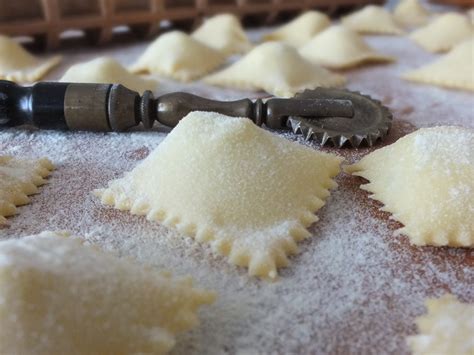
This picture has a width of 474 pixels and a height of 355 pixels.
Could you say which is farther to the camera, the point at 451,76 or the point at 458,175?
the point at 451,76

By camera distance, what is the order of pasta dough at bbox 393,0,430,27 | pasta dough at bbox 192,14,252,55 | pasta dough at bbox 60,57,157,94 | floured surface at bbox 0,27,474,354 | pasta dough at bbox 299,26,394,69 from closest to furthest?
floured surface at bbox 0,27,474,354, pasta dough at bbox 60,57,157,94, pasta dough at bbox 299,26,394,69, pasta dough at bbox 192,14,252,55, pasta dough at bbox 393,0,430,27

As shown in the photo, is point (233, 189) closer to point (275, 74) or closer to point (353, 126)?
point (353, 126)

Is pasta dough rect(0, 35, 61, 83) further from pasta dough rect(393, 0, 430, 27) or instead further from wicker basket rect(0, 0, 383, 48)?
pasta dough rect(393, 0, 430, 27)

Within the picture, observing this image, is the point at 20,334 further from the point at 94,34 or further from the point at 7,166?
the point at 94,34

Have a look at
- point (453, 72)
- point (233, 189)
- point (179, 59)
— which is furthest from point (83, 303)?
point (453, 72)

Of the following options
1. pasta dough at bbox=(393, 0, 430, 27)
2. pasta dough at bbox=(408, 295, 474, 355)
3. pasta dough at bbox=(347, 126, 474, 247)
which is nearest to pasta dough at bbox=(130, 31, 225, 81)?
pasta dough at bbox=(347, 126, 474, 247)

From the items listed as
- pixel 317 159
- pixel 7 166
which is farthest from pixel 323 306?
pixel 7 166

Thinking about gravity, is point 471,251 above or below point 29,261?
below
